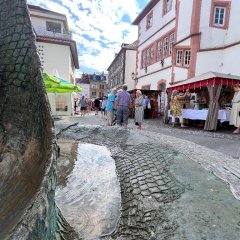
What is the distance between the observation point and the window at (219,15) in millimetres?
12750

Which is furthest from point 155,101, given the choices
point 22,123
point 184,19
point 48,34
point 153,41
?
point 22,123

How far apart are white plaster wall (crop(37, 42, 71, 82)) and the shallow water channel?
17.9 meters

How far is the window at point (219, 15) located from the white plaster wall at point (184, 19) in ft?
4.55

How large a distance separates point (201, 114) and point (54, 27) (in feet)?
61.5

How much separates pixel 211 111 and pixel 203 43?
6566 millimetres

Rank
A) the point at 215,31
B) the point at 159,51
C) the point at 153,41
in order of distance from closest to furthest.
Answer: the point at 215,31
the point at 159,51
the point at 153,41

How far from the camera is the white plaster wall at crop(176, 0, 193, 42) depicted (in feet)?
43.2

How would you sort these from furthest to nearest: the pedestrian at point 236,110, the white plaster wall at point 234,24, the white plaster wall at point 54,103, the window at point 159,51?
the window at point 159,51 < the white plaster wall at point 54,103 < the white plaster wall at point 234,24 < the pedestrian at point 236,110

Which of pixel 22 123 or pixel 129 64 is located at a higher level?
pixel 129 64

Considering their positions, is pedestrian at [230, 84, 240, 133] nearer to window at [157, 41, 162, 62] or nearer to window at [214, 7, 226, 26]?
window at [214, 7, 226, 26]

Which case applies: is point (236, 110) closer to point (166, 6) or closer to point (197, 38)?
point (197, 38)

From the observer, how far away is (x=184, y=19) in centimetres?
1359

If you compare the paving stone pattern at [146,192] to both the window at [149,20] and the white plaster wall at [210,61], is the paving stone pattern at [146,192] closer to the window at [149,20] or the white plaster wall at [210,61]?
the white plaster wall at [210,61]

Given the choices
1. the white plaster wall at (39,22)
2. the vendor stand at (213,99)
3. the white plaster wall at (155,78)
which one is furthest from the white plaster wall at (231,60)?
the white plaster wall at (39,22)
